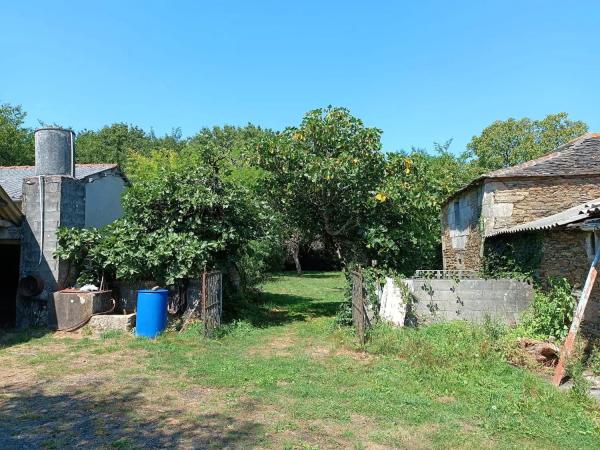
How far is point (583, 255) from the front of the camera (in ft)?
29.9

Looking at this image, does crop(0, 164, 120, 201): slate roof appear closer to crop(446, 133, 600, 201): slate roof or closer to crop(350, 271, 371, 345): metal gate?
crop(350, 271, 371, 345): metal gate

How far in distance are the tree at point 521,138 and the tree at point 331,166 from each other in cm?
2361

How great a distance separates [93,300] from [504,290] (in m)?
8.87

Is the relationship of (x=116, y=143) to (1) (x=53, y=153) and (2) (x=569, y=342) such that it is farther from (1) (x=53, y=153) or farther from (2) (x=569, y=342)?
(2) (x=569, y=342)

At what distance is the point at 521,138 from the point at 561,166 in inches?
913

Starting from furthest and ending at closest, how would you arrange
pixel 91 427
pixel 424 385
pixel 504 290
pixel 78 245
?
pixel 78 245
pixel 504 290
pixel 424 385
pixel 91 427

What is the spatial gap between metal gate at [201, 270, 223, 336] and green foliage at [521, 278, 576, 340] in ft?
20.7

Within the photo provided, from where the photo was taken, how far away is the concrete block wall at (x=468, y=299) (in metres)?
9.80

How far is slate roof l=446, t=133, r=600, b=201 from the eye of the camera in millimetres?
12242

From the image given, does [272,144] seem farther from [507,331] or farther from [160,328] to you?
[507,331]

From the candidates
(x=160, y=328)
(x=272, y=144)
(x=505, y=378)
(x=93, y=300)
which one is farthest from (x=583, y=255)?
(x=93, y=300)

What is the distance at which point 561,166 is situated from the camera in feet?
41.1

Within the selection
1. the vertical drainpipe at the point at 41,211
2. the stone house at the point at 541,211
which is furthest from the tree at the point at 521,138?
the vertical drainpipe at the point at 41,211

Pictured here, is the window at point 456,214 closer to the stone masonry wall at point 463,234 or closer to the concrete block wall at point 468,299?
the stone masonry wall at point 463,234
